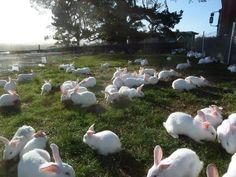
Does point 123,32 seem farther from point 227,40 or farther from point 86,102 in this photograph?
point 86,102

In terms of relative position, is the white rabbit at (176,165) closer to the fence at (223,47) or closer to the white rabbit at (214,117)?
the white rabbit at (214,117)

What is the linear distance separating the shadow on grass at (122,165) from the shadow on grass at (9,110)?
3.44m

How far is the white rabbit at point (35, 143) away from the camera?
5.46m

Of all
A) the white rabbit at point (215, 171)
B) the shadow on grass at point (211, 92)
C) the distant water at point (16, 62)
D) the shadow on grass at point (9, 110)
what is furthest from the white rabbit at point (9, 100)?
the distant water at point (16, 62)

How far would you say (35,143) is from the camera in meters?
5.59

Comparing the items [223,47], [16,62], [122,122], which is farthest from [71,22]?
[122,122]

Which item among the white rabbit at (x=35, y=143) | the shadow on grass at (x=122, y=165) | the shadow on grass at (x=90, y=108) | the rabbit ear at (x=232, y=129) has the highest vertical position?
the rabbit ear at (x=232, y=129)

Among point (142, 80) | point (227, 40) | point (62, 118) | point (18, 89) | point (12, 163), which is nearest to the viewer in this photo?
point (12, 163)

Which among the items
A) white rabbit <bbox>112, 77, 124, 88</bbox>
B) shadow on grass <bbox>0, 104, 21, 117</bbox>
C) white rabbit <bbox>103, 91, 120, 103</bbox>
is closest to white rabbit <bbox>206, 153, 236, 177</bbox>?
white rabbit <bbox>103, 91, 120, 103</bbox>

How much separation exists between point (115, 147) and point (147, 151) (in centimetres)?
51

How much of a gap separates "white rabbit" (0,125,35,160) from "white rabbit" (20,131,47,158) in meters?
0.12

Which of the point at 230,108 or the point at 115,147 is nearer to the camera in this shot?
the point at 115,147

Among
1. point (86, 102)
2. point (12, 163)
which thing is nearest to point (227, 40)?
point (86, 102)

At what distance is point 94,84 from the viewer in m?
10.5
